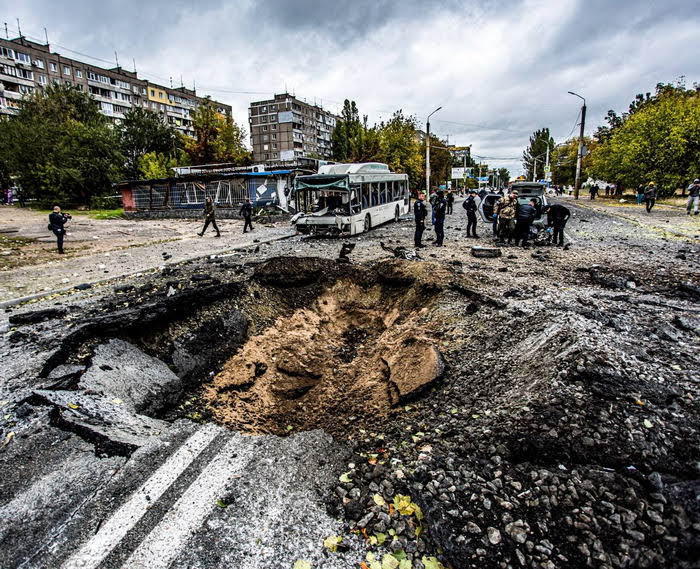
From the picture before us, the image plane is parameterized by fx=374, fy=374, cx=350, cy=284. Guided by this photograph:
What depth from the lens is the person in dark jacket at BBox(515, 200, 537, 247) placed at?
11.9 meters

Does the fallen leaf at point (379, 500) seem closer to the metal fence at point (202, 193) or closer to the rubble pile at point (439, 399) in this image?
the rubble pile at point (439, 399)

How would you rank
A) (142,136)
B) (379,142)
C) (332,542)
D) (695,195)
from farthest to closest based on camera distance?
(142,136), (379,142), (695,195), (332,542)

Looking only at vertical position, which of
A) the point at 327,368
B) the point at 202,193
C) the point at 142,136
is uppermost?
the point at 142,136

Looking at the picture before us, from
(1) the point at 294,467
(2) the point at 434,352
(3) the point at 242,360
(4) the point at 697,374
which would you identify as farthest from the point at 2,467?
(4) the point at 697,374

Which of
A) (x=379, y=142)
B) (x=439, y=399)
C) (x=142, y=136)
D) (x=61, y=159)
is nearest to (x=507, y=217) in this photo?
(x=439, y=399)

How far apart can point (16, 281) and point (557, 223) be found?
14815 millimetres

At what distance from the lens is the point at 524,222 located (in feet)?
39.3

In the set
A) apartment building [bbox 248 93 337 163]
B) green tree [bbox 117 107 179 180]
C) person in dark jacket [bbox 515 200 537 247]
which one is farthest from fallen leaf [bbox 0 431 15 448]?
apartment building [bbox 248 93 337 163]

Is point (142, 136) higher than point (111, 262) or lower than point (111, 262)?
higher

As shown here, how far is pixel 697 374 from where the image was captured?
330 cm

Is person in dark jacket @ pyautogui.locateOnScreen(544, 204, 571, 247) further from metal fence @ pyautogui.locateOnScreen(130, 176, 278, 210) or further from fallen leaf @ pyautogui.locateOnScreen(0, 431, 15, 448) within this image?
metal fence @ pyautogui.locateOnScreen(130, 176, 278, 210)

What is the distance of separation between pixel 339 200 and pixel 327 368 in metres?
11.3

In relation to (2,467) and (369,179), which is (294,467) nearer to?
(2,467)

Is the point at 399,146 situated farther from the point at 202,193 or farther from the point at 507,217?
the point at 507,217
